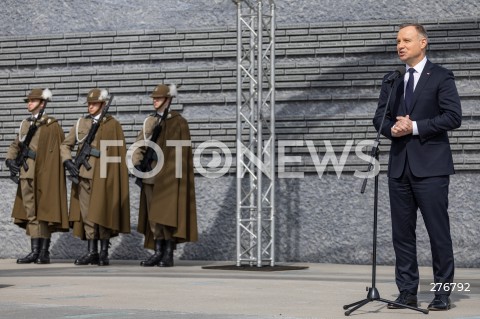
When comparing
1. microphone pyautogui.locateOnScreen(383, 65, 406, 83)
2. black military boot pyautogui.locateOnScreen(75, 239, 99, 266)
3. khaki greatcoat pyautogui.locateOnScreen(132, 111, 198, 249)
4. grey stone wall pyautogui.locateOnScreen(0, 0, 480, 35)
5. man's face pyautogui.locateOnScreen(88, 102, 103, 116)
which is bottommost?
black military boot pyautogui.locateOnScreen(75, 239, 99, 266)

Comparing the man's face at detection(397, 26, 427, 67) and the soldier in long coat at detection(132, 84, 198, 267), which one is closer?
the man's face at detection(397, 26, 427, 67)

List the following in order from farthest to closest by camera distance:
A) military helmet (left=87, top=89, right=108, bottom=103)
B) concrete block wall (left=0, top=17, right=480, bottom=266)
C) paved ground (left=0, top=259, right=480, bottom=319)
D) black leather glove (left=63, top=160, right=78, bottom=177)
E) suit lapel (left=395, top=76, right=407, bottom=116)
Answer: concrete block wall (left=0, top=17, right=480, bottom=266), military helmet (left=87, top=89, right=108, bottom=103), black leather glove (left=63, top=160, right=78, bottom=177), suit lapel (left=395, top=76, right=407, bottom=116), paved ground (left=0, top=259, right=480, bottom=319)

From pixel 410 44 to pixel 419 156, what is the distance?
0.68 metres

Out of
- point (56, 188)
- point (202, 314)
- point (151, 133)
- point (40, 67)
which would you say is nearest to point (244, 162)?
point (151, 133)

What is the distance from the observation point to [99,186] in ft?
42.8

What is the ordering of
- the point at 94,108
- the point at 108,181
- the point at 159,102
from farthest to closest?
the point at 94,108 → the point at 108,181 → the point at 159,102

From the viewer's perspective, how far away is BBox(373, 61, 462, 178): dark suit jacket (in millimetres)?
7098

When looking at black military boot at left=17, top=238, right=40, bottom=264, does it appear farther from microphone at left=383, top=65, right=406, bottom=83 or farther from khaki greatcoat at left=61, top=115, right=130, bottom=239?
microphone at left=383, top=65, right=406, bottom=83

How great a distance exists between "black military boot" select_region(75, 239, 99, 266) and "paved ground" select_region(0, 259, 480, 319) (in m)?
0.48

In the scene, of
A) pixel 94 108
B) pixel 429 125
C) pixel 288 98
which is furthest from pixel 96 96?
pixel 429 125

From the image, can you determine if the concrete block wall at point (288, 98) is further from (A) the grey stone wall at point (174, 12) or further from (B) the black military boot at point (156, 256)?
(B) the black military boot at point (156, 256)

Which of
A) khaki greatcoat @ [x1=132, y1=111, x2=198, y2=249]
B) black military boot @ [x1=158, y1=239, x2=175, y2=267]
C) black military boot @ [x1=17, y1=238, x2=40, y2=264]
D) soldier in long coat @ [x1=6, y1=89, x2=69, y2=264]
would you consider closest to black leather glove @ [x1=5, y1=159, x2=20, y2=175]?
soldier in long coat @ [x1=6, y1=89, x2=69, y2=264]

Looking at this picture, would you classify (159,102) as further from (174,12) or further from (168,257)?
(174,12)

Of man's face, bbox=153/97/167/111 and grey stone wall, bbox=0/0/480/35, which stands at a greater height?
grey stone wall, bbox=0/0/480/35
